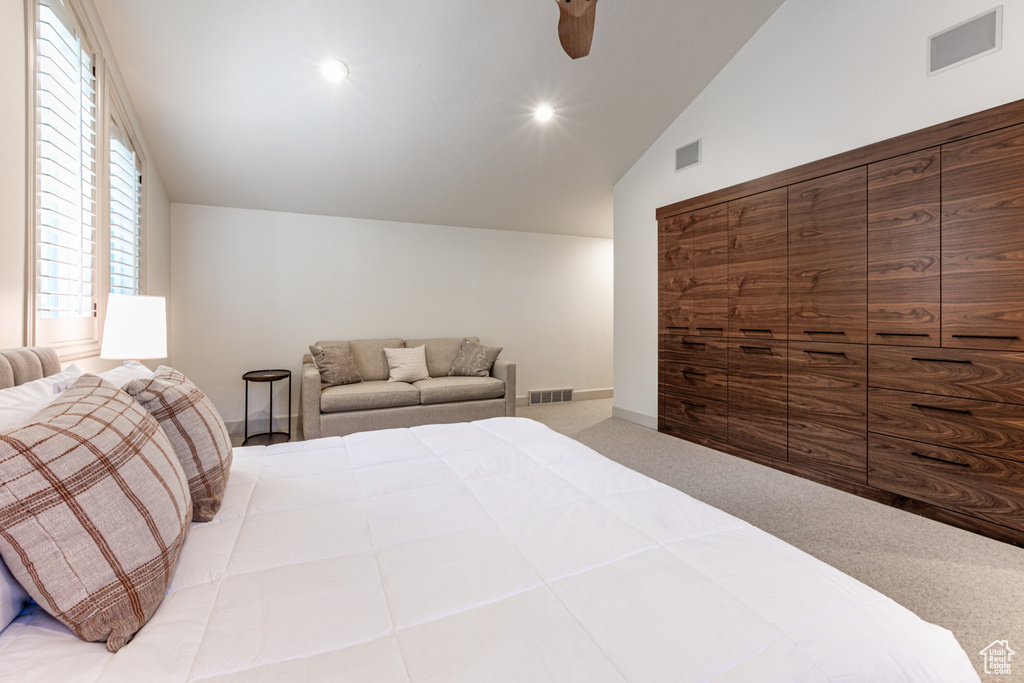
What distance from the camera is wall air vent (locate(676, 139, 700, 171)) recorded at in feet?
12.6

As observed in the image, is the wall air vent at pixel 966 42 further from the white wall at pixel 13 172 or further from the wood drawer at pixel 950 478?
the white wall at pixel 13 172

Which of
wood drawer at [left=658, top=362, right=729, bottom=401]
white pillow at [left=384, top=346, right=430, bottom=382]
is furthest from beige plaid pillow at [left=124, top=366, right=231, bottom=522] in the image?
wood drawer at [left=658, top=362, right=729, bottom=401]

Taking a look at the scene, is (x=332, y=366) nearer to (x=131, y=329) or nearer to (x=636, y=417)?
(x=131, y=329)

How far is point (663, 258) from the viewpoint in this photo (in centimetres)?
415

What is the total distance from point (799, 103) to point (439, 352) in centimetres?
379

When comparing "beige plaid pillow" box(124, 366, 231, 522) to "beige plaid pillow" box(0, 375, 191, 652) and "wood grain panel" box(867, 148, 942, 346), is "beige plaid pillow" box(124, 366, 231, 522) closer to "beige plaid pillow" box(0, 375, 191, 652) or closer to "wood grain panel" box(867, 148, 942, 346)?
"beige plaid pillow" box(0, 375, 191, 652)

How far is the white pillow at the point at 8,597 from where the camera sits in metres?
0.71

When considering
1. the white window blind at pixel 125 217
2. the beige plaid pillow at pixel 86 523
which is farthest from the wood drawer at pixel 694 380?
the white window blind at pixel 125 217

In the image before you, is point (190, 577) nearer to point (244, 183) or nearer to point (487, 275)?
point (244, 183)

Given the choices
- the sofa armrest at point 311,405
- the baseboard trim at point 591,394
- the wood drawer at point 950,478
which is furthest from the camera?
the baseboard trim at point 591,394

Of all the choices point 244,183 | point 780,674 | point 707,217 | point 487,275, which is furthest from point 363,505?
point 487,275

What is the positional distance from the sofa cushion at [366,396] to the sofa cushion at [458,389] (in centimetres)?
10

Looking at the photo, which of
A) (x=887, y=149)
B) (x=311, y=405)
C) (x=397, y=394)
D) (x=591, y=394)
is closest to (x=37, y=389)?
(x=311, y=405)

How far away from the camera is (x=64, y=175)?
1908mm
